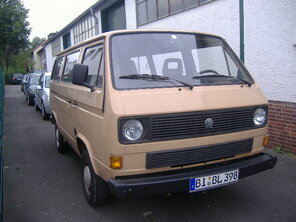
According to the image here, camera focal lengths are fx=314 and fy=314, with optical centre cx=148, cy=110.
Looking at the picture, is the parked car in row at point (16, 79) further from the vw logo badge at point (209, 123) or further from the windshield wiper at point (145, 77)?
the vw logo badge at point (209, 123)

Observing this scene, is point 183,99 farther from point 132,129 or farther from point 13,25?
point 13,25

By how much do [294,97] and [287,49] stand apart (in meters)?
0.88

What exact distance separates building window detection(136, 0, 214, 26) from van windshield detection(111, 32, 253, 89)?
456 centimetres

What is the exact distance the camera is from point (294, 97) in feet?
18.2

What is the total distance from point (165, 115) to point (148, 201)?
58.5 inches

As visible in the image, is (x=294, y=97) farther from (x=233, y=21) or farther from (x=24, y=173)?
(x=24, y=173)

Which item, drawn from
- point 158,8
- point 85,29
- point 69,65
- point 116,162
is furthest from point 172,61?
point 85,29

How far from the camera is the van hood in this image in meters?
3.01

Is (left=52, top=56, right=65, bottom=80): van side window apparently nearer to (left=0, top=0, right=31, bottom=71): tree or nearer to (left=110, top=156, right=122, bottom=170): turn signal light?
(left=110, top=156, right=122, bottom=170): turn signal light

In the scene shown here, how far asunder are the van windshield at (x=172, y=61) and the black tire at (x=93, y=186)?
1.14 metres

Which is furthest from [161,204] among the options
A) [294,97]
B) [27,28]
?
[27,28]

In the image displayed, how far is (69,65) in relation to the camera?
518 centimetres

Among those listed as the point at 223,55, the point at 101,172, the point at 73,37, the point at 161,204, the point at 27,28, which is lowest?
the point at 161,204

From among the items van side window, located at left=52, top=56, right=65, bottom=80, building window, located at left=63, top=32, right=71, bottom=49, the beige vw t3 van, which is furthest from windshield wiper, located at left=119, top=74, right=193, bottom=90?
building window, located at left=63, top=32, right=71, bottom=49
